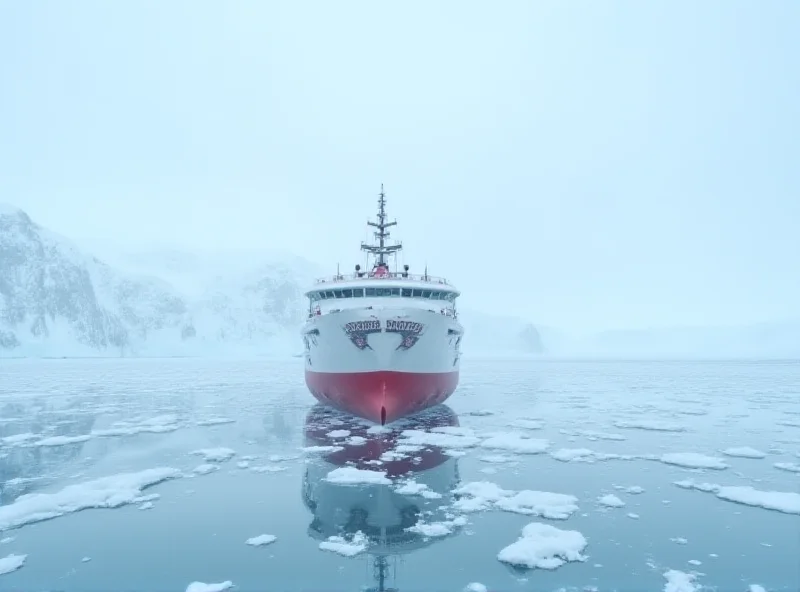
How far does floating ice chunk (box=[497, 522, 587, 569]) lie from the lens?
26.7ft

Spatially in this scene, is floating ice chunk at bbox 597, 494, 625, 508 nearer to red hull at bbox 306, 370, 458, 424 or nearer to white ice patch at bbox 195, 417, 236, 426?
red hull at bbox 306, 370, 458, 424

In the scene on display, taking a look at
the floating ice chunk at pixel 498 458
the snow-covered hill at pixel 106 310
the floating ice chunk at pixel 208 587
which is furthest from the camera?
the snow-covered hill at pixel 106 310

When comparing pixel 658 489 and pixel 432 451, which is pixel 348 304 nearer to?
pixel 432 451

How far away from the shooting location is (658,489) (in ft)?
39.7

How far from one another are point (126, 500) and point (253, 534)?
4.13 meters

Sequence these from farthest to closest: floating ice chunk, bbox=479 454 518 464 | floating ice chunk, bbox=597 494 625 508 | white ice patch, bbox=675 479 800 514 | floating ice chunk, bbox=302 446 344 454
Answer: floating ice chunk, bbox=302 446 344 454 → floating ice chunk, bbox=479 454 518 464 → floating ice chunk, bbox=597 494 625 508 → white ice patch, bbox=675 479 800 514

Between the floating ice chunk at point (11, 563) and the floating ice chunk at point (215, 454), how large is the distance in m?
6.82

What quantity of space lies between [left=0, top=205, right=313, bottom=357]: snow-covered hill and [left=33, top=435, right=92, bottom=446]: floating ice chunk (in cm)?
12901

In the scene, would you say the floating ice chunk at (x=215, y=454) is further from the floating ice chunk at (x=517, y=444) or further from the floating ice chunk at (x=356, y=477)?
the floating ice chunk at (x=517, y=444)

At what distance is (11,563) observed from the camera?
8047mm

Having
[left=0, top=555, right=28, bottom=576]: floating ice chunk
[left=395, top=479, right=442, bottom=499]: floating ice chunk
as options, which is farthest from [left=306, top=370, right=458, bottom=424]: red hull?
[left=0, top=555, right=28, bottom=576]: floating ice chunk

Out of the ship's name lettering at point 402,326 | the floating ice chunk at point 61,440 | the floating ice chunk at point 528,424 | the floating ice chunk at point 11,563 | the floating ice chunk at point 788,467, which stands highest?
the ship's name lettering at point 402,326

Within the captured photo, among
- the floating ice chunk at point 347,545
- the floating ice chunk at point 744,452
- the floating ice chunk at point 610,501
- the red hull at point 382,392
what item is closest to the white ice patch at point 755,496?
the floating ice chunk at point 610,501

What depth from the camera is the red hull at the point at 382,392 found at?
19.9 meters
